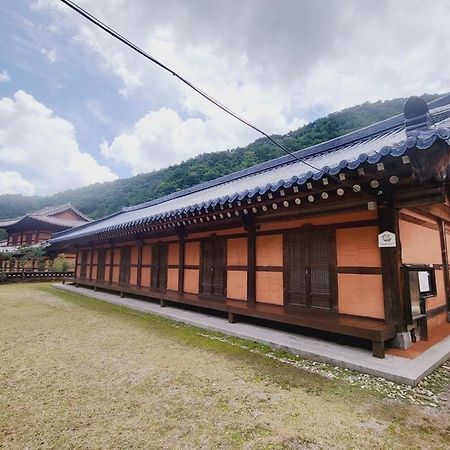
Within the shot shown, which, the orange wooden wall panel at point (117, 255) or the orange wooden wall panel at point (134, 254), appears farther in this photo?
the orange wooden wall panel at point (117, 255)

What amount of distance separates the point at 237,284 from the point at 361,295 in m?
2.83

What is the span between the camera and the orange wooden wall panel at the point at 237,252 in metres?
6.79

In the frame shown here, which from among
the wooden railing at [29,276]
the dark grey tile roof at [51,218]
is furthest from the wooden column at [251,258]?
the dark grey tile roof at [51,218]

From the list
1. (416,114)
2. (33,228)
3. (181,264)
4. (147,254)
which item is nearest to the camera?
(416,114)

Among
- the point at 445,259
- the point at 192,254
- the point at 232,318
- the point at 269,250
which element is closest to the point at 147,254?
the point at 192,254

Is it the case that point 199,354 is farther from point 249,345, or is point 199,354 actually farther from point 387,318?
point 387,318

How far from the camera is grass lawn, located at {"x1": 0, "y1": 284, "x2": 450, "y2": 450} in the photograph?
7.91 feet

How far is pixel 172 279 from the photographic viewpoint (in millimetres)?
8930

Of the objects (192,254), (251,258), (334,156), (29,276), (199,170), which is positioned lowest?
(29,276)

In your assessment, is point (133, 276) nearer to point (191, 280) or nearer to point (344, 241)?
point (191, 280)

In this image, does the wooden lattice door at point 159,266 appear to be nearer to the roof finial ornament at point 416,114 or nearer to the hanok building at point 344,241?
the hanok building at point 344,241

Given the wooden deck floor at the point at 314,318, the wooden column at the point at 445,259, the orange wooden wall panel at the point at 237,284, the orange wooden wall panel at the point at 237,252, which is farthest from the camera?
the orange wooden wall panel at the point at 237,252

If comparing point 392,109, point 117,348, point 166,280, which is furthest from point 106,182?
point 117,348

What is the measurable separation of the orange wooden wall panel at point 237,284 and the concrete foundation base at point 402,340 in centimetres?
306
